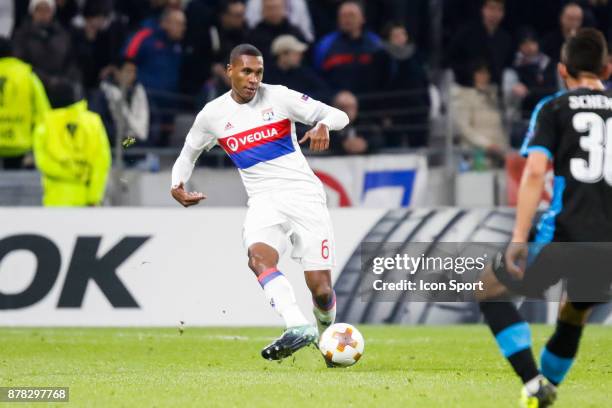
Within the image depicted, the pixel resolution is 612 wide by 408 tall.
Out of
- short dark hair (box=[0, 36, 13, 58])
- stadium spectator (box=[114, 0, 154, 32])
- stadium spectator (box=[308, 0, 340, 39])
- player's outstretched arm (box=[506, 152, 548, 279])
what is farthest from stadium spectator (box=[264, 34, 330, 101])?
player's outstretched arm (box=[506, 152, 548, 279])

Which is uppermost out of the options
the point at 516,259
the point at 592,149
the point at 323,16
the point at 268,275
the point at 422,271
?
the point at 592,149

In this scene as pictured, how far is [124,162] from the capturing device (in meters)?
16.4

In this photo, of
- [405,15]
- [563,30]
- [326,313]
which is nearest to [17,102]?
[405,15]

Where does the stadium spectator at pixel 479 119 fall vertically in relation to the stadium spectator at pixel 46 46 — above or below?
below

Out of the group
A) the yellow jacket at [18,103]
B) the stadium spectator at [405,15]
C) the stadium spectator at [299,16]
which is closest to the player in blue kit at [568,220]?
the yellow jacket at [18,103]

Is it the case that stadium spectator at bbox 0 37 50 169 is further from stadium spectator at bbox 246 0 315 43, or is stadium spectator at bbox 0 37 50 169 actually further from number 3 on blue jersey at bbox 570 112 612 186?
number 3 on blue jersey at bbox 570 112 612 186

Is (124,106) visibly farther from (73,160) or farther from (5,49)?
(5,49)

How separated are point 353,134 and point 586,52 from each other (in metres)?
9.21

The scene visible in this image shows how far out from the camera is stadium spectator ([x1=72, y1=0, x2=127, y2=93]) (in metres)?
17.3

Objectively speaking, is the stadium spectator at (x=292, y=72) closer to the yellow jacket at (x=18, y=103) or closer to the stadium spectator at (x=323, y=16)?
the stadium spectator at (x=323, y=16)

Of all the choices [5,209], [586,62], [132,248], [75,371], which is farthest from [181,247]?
[586,62]

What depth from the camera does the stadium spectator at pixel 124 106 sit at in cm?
1582

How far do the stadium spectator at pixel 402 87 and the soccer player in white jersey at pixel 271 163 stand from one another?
6.32 m

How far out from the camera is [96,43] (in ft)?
57.3
